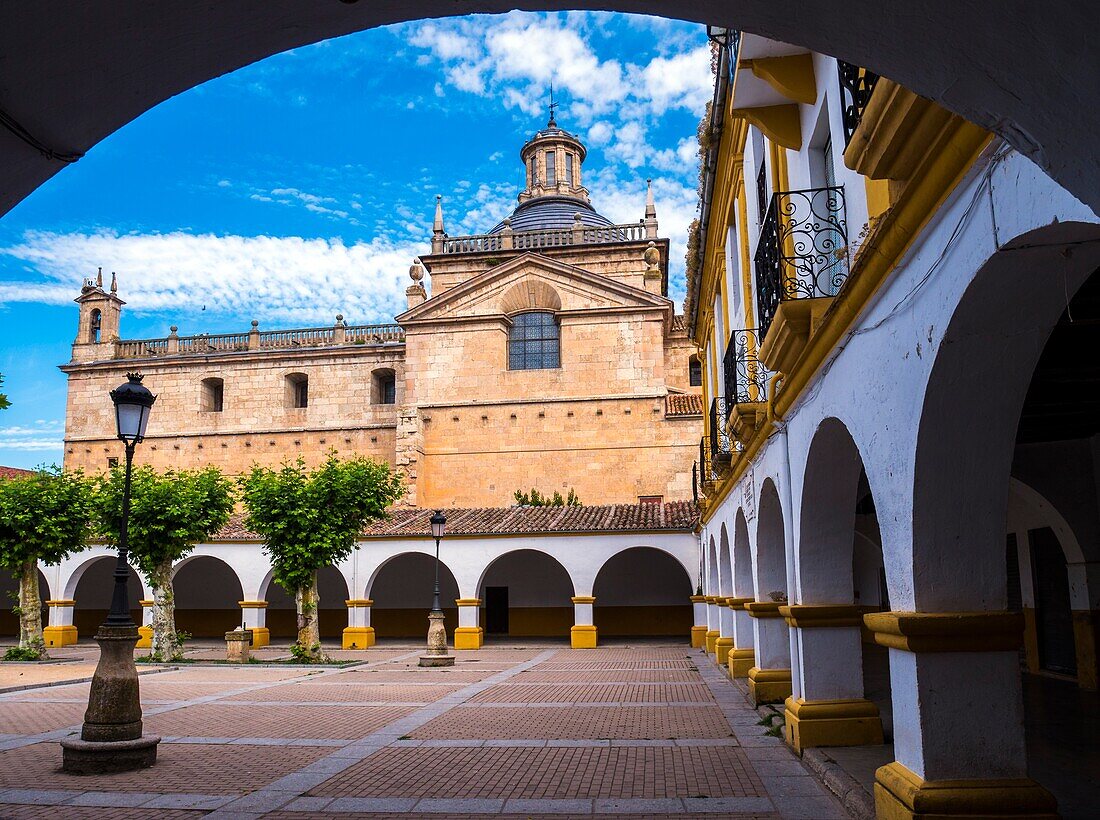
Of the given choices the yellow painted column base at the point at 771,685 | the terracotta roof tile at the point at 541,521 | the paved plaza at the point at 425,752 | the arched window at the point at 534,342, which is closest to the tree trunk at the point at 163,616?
the paved plaza at the point at 425,752

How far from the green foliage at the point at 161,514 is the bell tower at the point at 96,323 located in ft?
76.1

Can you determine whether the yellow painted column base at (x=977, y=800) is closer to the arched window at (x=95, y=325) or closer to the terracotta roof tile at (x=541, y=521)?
the terracotta roof tile at (x=541, y=521)

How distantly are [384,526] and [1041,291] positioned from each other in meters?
25.3

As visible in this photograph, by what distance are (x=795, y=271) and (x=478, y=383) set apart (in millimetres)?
29486

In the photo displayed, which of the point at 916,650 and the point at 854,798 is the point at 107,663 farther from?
the point at 916,650

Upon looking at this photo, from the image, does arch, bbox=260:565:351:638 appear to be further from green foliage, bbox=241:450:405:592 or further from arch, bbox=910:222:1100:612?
arch, bbox=910:222:1100:612

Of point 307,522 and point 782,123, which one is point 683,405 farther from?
point 782,123

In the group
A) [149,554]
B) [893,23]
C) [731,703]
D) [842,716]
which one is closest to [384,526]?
[149,554]

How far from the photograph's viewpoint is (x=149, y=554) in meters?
21.8

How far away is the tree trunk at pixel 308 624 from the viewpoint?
20.8 m

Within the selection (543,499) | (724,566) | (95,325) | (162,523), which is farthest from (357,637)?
(95,325)

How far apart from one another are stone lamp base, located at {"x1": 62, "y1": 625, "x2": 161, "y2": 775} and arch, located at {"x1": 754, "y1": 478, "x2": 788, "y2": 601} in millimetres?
7041

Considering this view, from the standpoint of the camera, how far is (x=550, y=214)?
42.3 metres

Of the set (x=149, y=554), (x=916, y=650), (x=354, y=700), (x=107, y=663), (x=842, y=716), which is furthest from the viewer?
(x=149, y=554)
